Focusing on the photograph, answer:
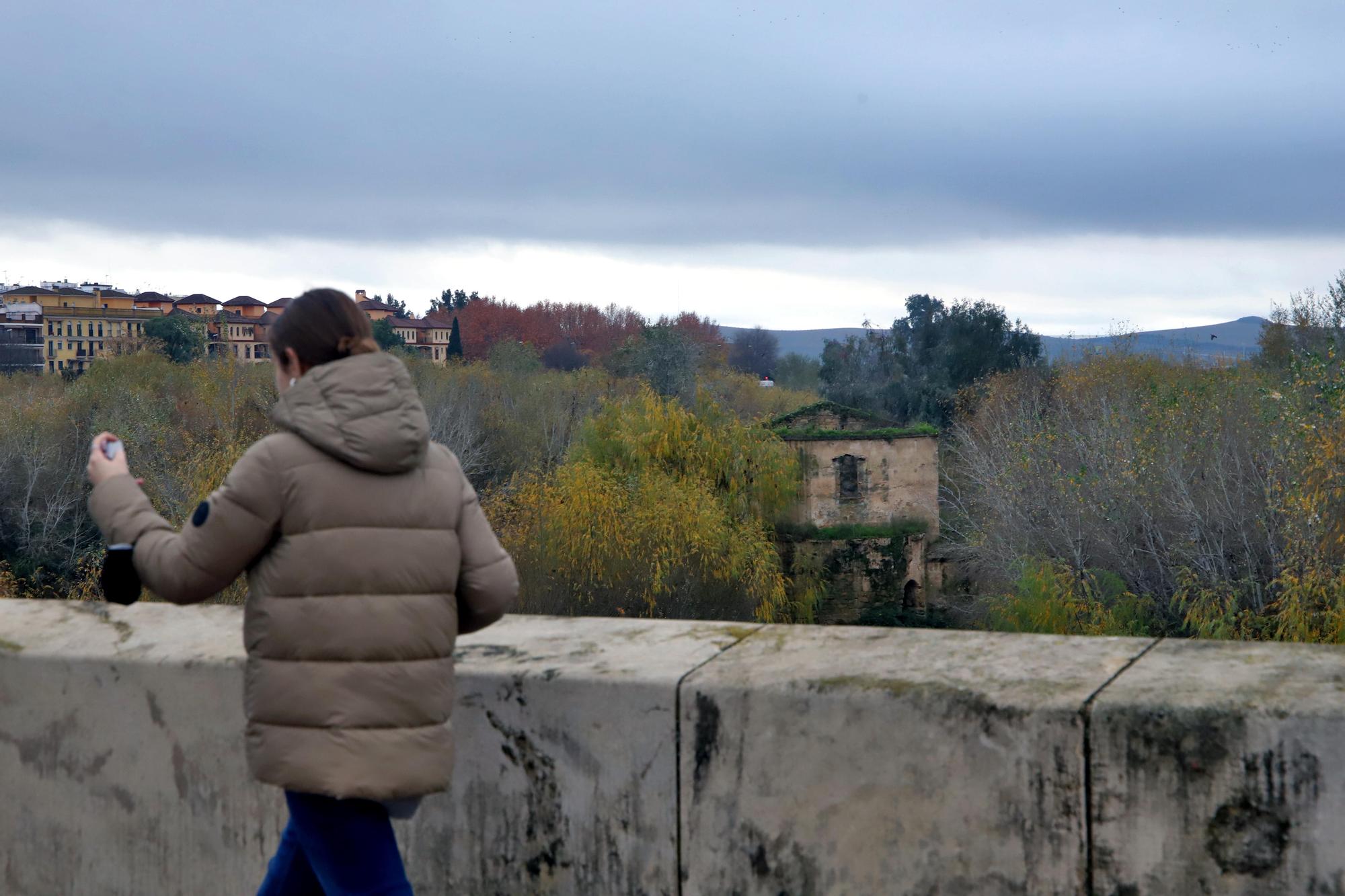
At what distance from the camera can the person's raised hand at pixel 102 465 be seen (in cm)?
233

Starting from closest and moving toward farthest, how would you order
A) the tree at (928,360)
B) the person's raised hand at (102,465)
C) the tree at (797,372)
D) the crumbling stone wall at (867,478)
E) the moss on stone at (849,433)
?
1. the person's raised hand at (102,465)
2. the crumbling stone wall at (867,478)
3. the moss on stone at (849,433)
4. the tree at (928,360)
5. the tree at (797,372)

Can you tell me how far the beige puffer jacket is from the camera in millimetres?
2098

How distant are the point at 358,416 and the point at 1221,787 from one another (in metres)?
1.56

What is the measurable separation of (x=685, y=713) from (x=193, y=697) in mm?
1085

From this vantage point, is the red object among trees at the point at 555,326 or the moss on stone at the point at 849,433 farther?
the red object among trees at the point at 555,326

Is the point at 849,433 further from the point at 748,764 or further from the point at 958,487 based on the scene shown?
the point at 748,764

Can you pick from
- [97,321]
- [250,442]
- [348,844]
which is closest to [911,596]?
[250,442]

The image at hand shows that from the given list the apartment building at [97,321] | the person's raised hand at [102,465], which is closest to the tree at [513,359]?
the apartment building at [97,321]

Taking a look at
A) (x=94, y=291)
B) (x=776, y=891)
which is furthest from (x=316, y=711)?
(x=94, y=291)

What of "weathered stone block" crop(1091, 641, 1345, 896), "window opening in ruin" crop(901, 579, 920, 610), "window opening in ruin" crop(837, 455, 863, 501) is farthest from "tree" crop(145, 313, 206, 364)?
"weathered stone block" crop(1091, 641, 1345, 896)

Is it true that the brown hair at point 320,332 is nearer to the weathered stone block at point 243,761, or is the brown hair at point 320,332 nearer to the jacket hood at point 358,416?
the jacket hood at point 358,416

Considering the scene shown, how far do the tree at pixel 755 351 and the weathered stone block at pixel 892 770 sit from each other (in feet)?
415

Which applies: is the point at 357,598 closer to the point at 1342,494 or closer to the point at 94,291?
the point at 1342,494

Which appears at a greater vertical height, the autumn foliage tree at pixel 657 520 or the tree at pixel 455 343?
the tree at pixel 455 343
